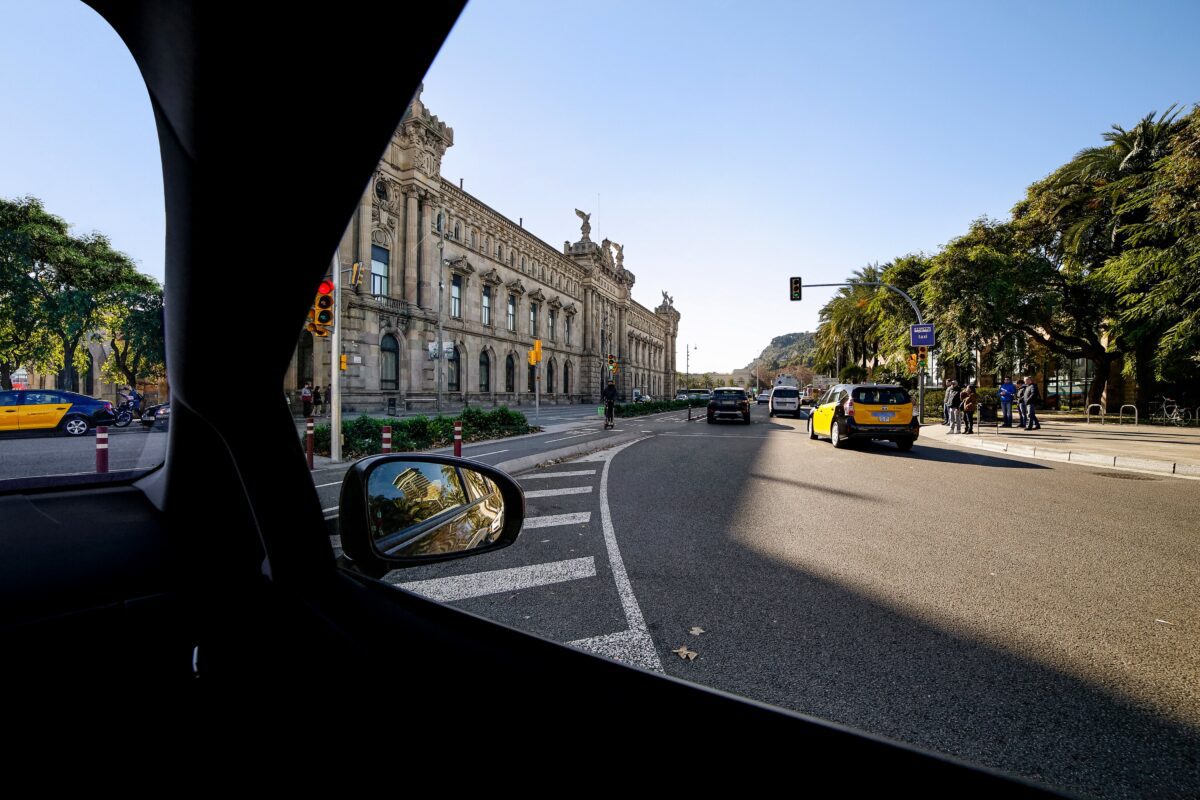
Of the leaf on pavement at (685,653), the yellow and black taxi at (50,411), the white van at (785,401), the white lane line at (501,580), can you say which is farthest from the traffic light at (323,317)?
the white van at (785,401)

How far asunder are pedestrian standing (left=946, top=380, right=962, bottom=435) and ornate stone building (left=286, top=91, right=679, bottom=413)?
70.6 ft

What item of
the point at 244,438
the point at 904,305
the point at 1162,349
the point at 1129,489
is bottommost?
the point at 1129,489

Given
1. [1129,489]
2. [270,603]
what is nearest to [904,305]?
[1129,489]

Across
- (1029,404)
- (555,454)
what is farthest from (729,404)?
(555,454)

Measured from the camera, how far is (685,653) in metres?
2.91

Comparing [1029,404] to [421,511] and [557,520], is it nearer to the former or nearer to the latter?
[557,520]

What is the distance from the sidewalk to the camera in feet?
34.4

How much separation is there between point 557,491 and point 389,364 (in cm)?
2636

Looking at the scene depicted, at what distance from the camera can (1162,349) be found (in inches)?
738

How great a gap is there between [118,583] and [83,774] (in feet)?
1.71

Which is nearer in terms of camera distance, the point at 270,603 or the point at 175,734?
the point at 175,734

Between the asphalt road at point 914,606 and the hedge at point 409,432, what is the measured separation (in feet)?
21.7

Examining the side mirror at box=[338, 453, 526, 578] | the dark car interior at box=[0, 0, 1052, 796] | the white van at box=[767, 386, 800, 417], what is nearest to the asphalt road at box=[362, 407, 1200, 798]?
the side mirror at box=[338, 453, 526, 578]

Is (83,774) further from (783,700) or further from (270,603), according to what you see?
(783,700)
